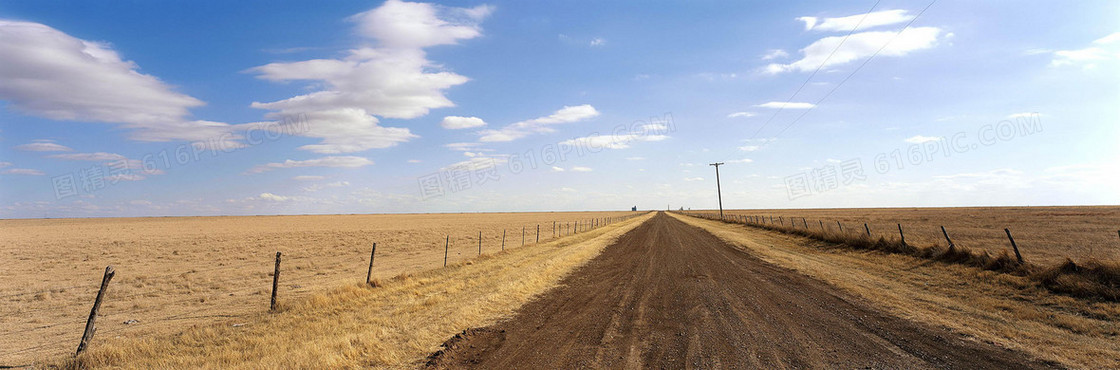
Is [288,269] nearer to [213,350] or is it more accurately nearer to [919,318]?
[213,350]

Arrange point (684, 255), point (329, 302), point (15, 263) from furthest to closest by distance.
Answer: point (15, 263)
point (684, 255)
point (329, 302)

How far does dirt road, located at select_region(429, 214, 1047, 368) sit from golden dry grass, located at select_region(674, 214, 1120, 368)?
0.63m

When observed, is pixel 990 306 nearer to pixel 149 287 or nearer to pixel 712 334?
pixel 712 334

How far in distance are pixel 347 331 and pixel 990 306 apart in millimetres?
13545

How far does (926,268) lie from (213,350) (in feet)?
63.9

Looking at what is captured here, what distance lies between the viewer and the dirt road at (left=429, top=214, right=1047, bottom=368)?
650 centimetres

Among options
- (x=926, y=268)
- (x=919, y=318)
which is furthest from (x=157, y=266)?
(x=926, y=268)

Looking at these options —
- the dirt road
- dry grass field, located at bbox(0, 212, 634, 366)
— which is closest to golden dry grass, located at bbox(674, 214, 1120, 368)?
the dirt road

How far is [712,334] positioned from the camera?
25.9 ft

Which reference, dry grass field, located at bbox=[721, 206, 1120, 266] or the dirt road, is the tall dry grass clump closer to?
dry grass field, located at bbox=[721, 206, 1120, 266]

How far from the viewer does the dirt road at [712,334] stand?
21.3ft

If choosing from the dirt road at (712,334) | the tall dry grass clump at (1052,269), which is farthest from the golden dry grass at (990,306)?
the dirt road at (712,334)

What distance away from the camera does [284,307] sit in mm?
11938

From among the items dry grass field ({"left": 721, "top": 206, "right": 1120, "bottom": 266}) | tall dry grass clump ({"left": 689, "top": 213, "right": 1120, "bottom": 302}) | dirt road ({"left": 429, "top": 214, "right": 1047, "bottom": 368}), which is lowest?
dirt road ({"left": 429, "top": 214, "right": 1047, "bottom": 368})
